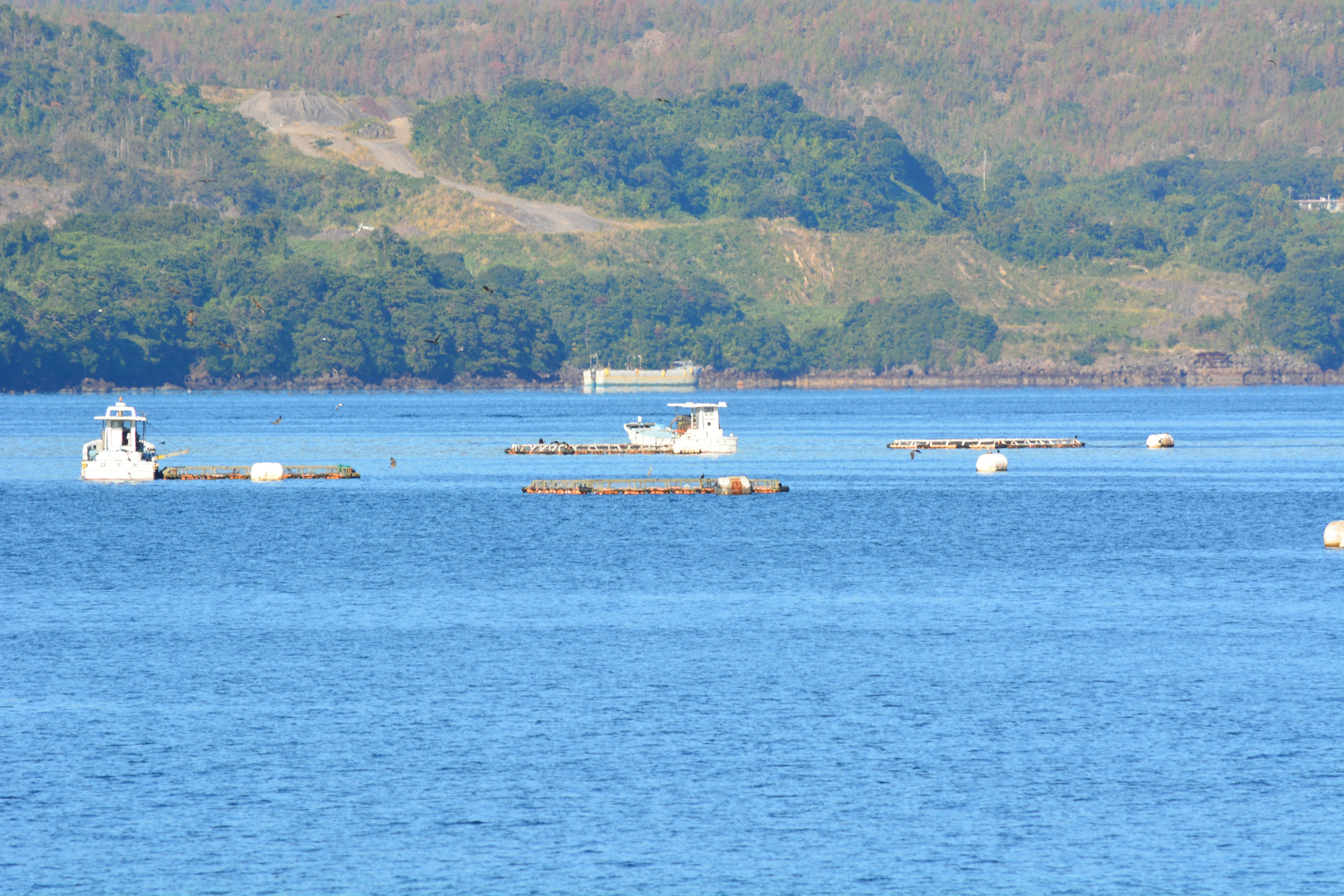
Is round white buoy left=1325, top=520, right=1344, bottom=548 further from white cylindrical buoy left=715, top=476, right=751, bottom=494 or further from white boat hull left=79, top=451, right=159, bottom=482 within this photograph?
white boat hull left=79, top=451, right=159, bottom=482

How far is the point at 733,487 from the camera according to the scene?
418ft

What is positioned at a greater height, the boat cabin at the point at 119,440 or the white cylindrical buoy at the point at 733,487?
the boat cabin at the point at 119,440

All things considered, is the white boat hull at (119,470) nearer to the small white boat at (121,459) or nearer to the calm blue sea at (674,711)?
the small white boat at (121,459)

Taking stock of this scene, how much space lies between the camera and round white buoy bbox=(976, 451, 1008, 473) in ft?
496

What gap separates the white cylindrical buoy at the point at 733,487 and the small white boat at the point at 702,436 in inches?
1790

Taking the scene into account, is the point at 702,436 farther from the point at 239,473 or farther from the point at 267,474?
the point at 239,473

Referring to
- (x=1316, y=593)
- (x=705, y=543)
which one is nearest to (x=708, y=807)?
(x=1316, y=593)

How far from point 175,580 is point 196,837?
4497 centimetres

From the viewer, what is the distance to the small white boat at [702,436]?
575 feet

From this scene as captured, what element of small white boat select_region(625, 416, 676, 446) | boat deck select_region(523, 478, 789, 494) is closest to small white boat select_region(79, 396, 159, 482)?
boat deck select_region(523, 478, 789, 494)

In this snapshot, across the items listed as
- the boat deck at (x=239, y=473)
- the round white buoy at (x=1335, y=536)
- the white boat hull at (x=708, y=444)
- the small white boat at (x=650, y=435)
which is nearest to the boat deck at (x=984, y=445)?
the white boat hull at (x=708, y=444)

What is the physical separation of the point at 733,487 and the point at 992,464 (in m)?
33.3

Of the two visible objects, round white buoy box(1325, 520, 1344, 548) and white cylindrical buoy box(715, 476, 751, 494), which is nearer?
round white buoy box(1325, 520, 1344, 548)

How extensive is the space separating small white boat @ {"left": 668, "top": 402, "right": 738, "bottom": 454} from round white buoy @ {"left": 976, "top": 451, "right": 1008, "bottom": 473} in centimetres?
3027
